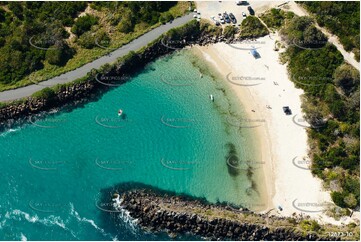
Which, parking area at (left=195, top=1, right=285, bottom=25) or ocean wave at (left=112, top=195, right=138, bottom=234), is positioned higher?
parking area at (left=195, top=1, right=285, bottom=25)

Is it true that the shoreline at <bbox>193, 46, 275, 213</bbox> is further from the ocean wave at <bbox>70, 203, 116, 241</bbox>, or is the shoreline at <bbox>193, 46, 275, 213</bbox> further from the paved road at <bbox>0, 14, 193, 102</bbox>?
the ocean wave at <bbox>70, 203, 116, 241</bbox>

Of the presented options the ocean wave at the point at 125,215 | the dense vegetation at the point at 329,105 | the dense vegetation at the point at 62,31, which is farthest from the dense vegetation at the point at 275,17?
the ocean wave at the point at 125,215

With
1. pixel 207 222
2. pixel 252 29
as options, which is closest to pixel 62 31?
pixel 252 29

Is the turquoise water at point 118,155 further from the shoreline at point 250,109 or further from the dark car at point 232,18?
the dark car at point 232,18

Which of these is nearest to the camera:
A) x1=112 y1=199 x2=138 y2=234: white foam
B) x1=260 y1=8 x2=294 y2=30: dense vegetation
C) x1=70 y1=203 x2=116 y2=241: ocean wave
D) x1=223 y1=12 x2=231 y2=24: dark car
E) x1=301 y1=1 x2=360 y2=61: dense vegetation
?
x1=70 y1=203 x2=116 y2=241: ocean wave

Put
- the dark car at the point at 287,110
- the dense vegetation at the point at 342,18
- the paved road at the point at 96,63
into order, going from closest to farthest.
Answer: the paved road at the point at 96,63, the dark car at the point at 287,110, the dense vegetation at the point at 342,18

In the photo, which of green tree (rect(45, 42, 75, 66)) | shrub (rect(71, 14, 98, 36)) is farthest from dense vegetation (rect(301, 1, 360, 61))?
green tree (rect(45, 42, 75, 66))
